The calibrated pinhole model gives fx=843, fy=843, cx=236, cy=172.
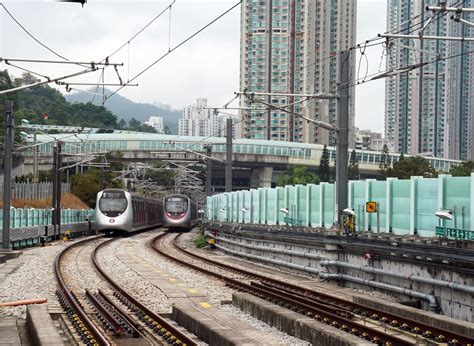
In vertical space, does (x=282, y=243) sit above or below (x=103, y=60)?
below

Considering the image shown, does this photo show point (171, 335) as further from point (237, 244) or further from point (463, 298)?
point (237, 244)

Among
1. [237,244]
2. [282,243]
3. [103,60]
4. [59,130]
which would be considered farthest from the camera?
[59,130]

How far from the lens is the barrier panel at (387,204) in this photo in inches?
749

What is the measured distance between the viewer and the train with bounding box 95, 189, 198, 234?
5478 centimetres

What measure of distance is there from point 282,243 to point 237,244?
342 inches

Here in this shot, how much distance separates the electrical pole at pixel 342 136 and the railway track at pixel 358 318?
4753 mm

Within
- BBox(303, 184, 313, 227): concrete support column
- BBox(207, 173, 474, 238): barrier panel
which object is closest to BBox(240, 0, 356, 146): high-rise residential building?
BBox(207, 173, 474, 238): barrier panel

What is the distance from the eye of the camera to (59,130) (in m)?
127

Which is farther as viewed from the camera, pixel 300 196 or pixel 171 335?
pixel 300 196

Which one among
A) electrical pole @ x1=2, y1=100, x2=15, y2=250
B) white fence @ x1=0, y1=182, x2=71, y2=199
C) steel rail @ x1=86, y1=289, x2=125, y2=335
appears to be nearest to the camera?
steel rail @ x1=86, y1=289, x2=125, y2=335

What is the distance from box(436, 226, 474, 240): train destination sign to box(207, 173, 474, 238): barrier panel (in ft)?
0.11

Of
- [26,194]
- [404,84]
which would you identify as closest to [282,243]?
[26,194]

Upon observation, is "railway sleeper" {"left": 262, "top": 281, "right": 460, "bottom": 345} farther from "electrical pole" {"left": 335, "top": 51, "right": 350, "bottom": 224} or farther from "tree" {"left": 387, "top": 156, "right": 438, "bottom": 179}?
"tree" {"left": 387, "top": 156, "right": 438, "bottom": 179}

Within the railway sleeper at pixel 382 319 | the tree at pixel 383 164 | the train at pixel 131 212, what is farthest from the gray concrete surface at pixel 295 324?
the tree at pixel 383 164
